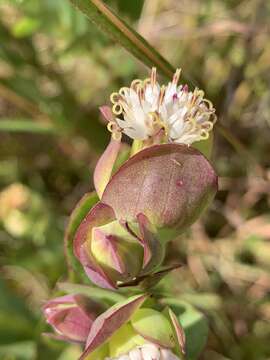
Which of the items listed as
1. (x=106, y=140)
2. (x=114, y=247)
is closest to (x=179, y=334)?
(x=114, y=247)

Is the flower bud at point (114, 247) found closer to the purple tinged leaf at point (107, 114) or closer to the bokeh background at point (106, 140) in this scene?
the purple tinged leaf at point (107, 114)

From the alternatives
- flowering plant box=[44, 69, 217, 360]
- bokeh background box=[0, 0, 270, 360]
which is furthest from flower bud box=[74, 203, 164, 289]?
bokeh background box=[0, 0, 270, 360]

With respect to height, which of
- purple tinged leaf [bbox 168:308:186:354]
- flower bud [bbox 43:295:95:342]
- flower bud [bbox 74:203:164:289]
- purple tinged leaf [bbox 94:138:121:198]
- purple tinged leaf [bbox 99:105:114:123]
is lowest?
flower bud [bbox 43:295:95:342]

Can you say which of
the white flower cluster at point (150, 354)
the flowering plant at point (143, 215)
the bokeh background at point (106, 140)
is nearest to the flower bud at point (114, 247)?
the flowering plant at point (143, 215)

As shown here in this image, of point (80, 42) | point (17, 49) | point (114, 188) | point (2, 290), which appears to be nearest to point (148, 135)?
point (114, 188)

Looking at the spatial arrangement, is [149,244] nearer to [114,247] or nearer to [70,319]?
[114,247]

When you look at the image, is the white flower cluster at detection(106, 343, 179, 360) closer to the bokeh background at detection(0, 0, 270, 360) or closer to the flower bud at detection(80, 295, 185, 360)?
the flower bud at detection(80, 295, 185, 360)
